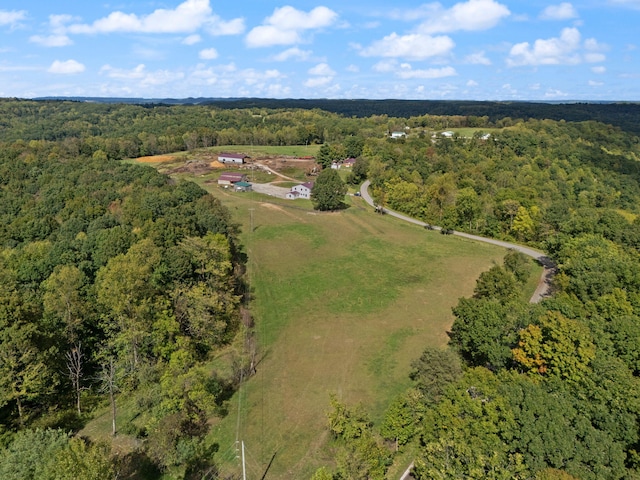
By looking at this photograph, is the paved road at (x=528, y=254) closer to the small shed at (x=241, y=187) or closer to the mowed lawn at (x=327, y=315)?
the mowed lawn at (x=327, y=315)

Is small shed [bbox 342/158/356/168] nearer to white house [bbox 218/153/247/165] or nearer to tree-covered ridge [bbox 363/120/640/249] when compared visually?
tree-covered ridge [bbox 363/120/640/249]

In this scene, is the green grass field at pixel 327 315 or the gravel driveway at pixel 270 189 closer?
the green grass field at pixel 327 315

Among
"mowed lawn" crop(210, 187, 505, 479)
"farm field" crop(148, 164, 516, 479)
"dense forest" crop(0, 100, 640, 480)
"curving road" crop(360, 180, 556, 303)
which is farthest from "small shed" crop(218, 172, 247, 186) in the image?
"dense forest" crop(0, 100, 640, 480)

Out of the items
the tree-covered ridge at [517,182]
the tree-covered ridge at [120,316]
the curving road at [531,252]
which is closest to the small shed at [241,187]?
the curving road at [531,252]

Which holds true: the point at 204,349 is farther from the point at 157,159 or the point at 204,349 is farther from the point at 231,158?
the point at 157,159

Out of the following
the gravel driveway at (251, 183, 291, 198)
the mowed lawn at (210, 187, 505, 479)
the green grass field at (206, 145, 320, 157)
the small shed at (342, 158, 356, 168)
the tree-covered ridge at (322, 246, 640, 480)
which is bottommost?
the mowed lawn at (210, 187, 505, 479)

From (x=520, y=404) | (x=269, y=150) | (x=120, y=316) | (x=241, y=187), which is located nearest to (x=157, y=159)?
(x=269, y=150)
